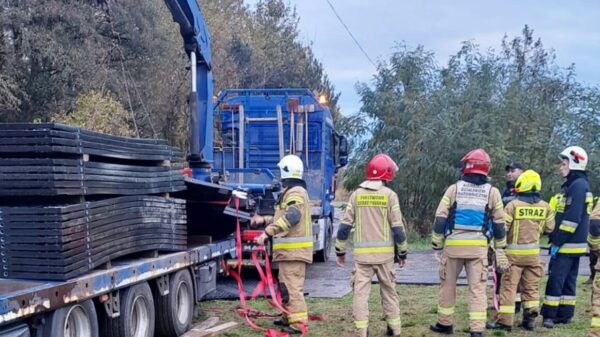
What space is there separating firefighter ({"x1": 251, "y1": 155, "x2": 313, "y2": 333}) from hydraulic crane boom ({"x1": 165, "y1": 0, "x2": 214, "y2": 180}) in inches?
100.0

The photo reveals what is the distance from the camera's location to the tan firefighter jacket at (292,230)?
7648mm

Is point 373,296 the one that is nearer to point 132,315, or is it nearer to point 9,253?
point 132,315

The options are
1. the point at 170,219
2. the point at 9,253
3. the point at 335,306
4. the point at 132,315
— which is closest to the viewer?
the point at 9,253

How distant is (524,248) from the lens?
25.7 ft

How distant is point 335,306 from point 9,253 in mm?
5281

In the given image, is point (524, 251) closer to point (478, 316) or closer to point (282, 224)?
point (478, 316)

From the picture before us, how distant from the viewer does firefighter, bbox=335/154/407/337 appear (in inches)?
288

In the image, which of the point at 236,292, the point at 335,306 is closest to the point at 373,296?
the point at 335,306

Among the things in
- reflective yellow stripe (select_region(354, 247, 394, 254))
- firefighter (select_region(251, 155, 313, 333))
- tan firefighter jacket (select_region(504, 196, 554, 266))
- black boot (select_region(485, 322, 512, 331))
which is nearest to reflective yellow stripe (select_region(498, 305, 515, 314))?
black boot (select_region(485, 322, 512, 331))

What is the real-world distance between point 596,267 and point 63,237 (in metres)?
5.09

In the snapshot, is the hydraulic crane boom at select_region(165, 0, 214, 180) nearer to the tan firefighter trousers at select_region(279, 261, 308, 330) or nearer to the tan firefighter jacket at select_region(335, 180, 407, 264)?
the tan firefighter trousers at select_region(279, 261, 308, 330)

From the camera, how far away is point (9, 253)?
4922 millimetres

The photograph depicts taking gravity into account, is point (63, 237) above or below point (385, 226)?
above

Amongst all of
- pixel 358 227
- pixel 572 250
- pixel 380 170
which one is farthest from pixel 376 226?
pixel 572 250
